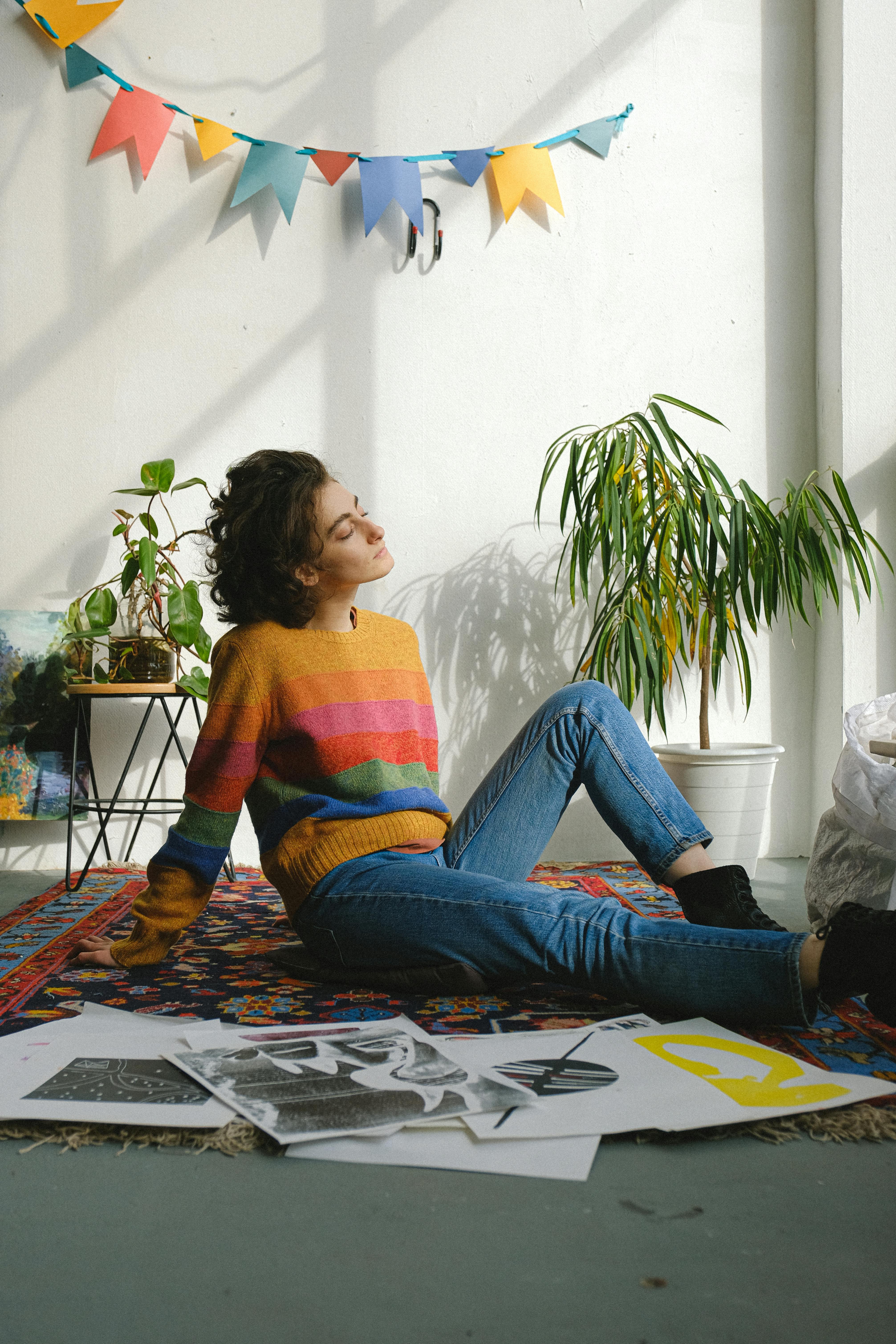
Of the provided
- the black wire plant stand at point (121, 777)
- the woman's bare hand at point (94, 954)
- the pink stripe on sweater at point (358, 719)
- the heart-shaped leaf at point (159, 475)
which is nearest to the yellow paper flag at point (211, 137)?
the heart-shaped leaf at point (159, 475)

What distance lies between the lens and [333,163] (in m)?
2.60

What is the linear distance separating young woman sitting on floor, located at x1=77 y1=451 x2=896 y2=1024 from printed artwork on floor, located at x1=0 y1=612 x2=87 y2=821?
1108 millimetres

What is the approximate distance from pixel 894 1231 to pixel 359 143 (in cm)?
265

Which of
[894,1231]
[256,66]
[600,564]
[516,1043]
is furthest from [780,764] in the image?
[256,66]

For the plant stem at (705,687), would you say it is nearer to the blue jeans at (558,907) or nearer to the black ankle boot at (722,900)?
the blue jeans at (558,907)

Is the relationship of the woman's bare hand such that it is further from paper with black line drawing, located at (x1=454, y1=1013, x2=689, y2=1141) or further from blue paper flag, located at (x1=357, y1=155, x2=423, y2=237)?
blue paper flag, located at (x1=357, y1=155, x2=423, y2=237)

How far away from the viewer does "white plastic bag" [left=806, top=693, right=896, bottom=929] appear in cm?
159

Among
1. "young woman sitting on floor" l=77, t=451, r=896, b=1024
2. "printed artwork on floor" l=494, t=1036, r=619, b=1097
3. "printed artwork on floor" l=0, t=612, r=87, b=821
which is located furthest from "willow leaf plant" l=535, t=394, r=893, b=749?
"printed artwork on floor" l=494, t=1036, r=619, b=1097

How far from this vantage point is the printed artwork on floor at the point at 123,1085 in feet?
3.11

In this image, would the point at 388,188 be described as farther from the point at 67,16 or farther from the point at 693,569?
the point at 693,569

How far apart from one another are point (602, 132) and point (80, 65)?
1.33m

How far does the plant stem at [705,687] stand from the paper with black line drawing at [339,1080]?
1459 millimetres

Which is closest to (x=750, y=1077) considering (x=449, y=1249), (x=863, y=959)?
(x=863, y=959)

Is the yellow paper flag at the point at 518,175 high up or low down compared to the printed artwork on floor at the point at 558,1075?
up
